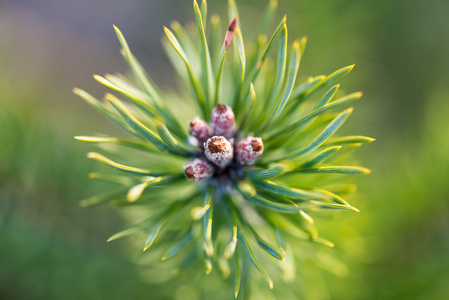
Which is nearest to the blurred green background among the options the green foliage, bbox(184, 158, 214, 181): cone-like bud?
the green foliage

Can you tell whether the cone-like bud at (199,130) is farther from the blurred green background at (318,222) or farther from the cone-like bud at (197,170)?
the blurred green background at (318,222)

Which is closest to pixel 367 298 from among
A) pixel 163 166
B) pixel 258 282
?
pixel 258 282

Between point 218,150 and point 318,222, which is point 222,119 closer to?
point 218,150

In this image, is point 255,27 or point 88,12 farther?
point 88,12

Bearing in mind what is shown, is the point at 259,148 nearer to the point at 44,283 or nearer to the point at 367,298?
the point at 367,298

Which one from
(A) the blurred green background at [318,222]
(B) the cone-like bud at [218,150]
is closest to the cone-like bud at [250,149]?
(B) the cone-like bud at [218,150]

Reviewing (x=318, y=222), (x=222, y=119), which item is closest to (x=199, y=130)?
(x=222, y=119)

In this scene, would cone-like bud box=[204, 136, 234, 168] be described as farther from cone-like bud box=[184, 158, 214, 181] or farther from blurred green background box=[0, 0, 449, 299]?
blurred green background box=[0, 0, 449, 299]
